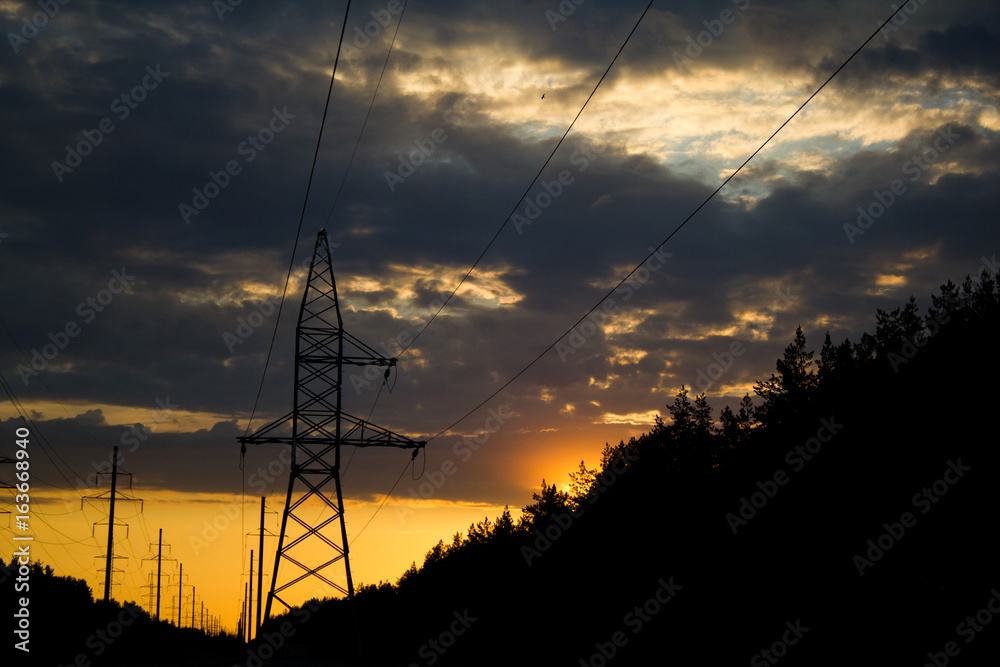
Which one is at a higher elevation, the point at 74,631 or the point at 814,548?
the point at 74,631

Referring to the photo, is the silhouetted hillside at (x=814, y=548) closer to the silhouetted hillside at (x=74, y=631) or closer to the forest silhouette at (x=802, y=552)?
the forest silhouette at (x=802, y=552)

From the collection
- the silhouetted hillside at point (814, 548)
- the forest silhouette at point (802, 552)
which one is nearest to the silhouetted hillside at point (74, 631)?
the forest silhouette at point (802, 552)

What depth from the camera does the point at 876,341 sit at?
62219 mm

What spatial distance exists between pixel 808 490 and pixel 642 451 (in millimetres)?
39201

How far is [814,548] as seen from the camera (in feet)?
125

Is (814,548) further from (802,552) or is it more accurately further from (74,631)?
(74,631)

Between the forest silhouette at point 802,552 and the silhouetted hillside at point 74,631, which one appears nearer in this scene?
the forest silhouette at point 802,552

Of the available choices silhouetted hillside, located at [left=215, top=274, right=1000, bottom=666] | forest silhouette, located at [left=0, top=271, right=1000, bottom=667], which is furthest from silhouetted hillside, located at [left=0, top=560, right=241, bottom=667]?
silhouetted hillside, located at [left=215, top=274, right=1000, bottom=666]

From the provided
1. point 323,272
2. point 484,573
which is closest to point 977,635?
point 323,272

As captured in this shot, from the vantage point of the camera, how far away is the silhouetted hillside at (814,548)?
33.2 m

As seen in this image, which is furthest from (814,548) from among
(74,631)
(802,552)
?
(74,631)

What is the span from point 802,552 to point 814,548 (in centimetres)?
65

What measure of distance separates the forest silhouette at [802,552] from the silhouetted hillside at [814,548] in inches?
3.3

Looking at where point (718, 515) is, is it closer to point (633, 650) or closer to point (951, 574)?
point (633, 650)
